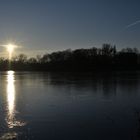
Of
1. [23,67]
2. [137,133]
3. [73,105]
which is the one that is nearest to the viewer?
[137,133]

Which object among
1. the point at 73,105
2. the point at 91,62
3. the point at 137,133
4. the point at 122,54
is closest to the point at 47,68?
the point at 91,62

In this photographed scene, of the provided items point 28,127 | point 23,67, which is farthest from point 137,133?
point 23,67

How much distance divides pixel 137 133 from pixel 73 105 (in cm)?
750

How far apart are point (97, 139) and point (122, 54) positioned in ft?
338

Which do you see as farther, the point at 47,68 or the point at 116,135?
the point at 47,68

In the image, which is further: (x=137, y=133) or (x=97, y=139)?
(x=137, y=133)

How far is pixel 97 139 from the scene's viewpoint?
10578 millimetres

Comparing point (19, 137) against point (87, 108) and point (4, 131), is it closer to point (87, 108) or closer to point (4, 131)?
point (4, 131)

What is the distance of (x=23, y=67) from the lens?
447 feet

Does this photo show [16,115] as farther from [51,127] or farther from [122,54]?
[122,54]

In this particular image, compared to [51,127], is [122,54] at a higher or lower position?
higher

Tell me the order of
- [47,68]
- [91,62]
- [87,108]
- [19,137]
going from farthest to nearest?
1. [47,68]
2. [91,62]
3. [87,108]
4. [19,137]

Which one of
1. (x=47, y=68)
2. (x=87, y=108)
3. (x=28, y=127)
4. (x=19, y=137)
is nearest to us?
(x=19, y=137)

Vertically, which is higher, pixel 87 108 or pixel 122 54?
pixel 122 54
